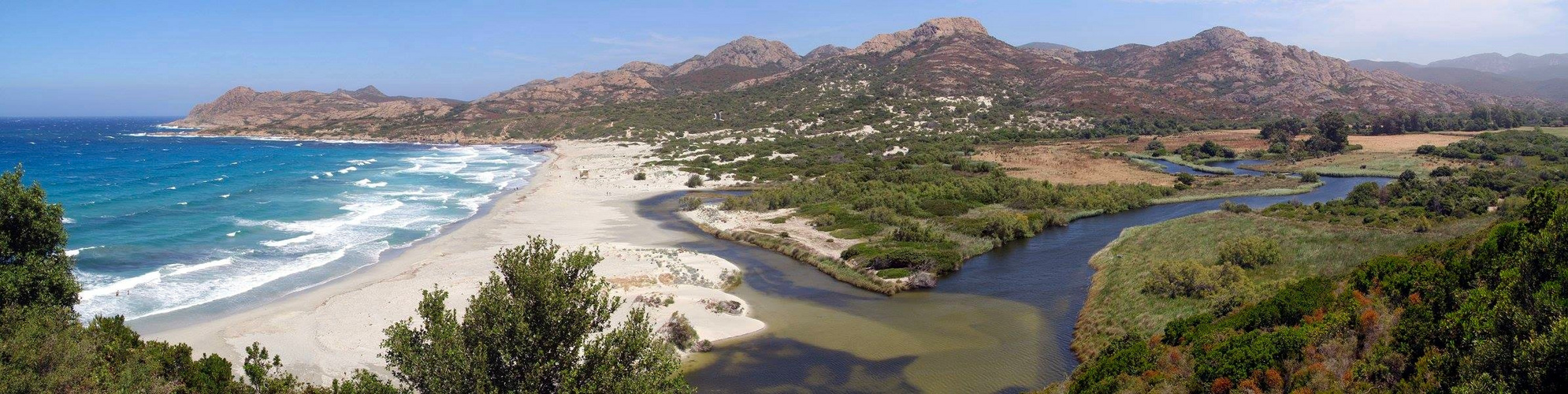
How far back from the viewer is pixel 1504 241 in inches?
613

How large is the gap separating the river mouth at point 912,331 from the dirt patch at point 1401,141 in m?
63.1

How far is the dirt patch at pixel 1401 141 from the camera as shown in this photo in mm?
78938

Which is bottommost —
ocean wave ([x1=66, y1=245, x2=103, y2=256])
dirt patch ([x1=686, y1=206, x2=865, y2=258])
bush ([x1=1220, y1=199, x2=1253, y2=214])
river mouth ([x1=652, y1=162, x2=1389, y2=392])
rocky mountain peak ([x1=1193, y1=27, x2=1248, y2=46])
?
river mouth ([x1=652, y1=162, x2=1389, y2=392])

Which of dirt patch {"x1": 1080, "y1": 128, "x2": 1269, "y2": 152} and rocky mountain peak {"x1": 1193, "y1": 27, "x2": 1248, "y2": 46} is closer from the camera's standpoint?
dirt patch {"x1": 1080, "y1": 128, "x2": 1269, "y2": 152}

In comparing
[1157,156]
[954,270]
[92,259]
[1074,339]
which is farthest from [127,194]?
[1157,156]

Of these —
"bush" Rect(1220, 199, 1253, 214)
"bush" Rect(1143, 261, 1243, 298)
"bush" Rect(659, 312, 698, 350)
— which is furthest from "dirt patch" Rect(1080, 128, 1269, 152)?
"bush" Rect(659, 312, 698, 350)

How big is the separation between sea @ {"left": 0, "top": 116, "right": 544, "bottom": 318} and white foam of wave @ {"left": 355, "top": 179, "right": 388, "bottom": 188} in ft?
0.36

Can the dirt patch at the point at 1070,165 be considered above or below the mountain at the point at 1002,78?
below

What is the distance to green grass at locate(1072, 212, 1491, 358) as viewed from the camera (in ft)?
77.3

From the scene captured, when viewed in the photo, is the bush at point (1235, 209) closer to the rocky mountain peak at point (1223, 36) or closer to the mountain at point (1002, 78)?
the mountain at point (1002, 78)

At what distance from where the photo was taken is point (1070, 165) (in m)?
75.3

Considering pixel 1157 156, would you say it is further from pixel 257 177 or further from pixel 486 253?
pixel 257 177

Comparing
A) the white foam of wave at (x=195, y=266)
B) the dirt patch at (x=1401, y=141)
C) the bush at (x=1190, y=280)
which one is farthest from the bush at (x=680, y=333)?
the dirt patch at (x=1401, y=141)

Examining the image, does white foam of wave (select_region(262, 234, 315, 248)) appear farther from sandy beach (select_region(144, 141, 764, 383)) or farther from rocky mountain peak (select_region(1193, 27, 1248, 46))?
rocky mountain peak (select_region(1193, 27, 1248, 46))
